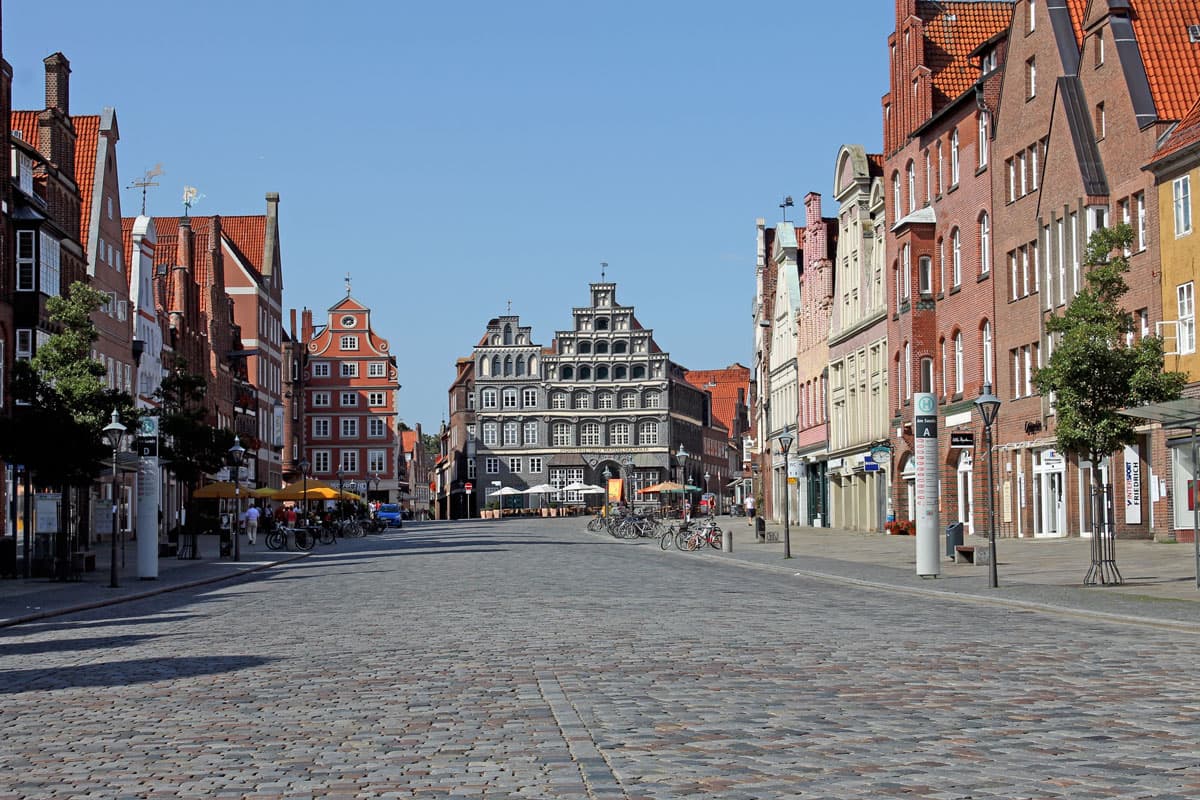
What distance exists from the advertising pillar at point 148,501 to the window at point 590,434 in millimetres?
110004

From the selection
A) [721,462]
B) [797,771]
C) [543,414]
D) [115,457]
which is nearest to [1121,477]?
[115,457]

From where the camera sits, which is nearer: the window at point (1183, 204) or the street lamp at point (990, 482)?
the street lamp at point (990, 482)

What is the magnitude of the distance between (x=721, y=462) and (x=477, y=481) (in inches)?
1888

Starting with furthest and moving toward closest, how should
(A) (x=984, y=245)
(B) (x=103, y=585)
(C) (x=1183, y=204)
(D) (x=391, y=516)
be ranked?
1. (D) (x=391, y=516)
2. (A) (x=984, y=245)
3. (C) (x=1183, y=204)
4. (B) (x=103, y=585)

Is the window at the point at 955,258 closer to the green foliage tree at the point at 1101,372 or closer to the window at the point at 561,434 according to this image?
the green foliage tree at the point at 1101,372

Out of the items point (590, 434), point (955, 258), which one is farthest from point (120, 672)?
point (590, 434)

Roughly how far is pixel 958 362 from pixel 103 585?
103ft

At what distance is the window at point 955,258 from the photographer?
182 ft

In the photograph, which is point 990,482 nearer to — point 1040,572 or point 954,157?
point 1040,572

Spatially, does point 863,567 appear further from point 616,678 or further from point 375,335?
point 375,335

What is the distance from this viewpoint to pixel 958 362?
2207 inches

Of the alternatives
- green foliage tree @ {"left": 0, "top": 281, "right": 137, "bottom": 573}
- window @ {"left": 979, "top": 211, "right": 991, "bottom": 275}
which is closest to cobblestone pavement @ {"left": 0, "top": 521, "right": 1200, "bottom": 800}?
green foliage tree @ {"left": 0, "top": 281, "right": 137, "bottom": 573}

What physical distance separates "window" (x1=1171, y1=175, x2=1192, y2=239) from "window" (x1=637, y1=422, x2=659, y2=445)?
357 ft

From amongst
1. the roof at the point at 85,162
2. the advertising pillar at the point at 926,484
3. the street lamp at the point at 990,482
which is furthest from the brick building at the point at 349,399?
the street lamp at the point at 990,482
